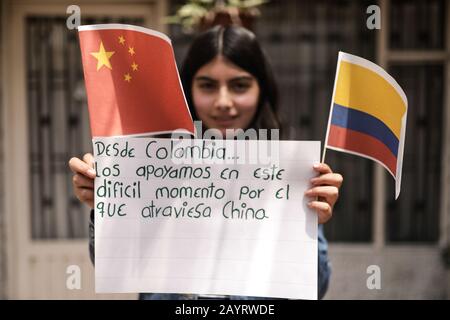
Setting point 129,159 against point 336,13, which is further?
point 336,13

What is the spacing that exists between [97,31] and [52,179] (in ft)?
9.21

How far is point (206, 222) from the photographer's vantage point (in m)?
1.46

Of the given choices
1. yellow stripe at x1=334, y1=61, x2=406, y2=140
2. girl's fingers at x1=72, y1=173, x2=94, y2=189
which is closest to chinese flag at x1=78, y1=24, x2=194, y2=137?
girl's fingers at x1=72, y1=173, x2=94, y2=189

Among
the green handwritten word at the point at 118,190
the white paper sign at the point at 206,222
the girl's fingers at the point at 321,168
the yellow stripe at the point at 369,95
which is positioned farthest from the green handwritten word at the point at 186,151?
the yellow stripe at the point at 369,95

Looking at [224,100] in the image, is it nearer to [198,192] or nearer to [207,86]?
[207,86]

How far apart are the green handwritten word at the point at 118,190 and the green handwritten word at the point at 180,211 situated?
0.18ft

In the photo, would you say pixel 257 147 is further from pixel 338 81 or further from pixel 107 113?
pixel 107 113

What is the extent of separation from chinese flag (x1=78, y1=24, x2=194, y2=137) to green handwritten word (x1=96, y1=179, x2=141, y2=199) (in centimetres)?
14

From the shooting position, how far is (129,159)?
1453 mm

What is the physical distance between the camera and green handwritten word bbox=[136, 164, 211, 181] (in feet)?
4.79

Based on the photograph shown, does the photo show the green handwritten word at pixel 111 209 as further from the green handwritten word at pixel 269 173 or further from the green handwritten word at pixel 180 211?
the green handwritten word at pixel 269 173

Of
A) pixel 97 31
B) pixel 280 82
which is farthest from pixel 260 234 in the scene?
pixel 280 82

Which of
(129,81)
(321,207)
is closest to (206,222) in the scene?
(321,207)

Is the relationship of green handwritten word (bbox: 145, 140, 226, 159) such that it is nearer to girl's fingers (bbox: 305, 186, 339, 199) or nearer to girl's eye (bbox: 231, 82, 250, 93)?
girl's fingers (bbox: 305, 186, 339, 199)
